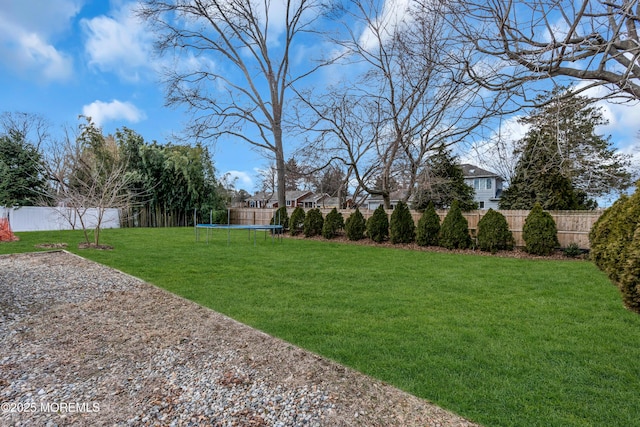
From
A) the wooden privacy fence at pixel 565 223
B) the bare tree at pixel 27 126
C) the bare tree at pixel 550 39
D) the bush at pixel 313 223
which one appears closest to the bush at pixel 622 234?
the bare tree at pixel 550 39

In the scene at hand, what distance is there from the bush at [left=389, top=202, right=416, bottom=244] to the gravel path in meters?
7.29

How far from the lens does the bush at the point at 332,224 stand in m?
11.6

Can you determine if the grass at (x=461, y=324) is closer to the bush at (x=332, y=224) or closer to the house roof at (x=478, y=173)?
the bush at (x=332, y=224)

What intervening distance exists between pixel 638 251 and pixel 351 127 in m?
10.1

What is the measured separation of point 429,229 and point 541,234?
103 inches

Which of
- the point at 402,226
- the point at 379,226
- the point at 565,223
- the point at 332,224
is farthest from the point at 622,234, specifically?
the point at 332,224

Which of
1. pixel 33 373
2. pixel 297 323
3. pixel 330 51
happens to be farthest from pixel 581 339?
pixel 330 51

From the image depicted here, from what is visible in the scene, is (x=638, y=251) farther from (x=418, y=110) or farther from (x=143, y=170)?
(x=143, y=170)

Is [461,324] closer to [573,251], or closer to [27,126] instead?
[573,251]

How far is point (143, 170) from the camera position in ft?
55.2

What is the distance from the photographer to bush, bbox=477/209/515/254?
860 cm

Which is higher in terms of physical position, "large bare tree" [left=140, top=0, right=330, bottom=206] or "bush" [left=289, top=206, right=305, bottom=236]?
"large bare tree" [left=140, top=0, right=330, bottom=206]

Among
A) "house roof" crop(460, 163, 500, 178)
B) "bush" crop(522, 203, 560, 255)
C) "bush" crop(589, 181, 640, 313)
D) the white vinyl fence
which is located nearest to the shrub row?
"bush" crop(522, 203, 560, 255)

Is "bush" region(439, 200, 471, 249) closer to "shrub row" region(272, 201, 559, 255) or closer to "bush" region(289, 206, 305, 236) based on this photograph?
"shrub row" region(272, 201, 559, 255)
